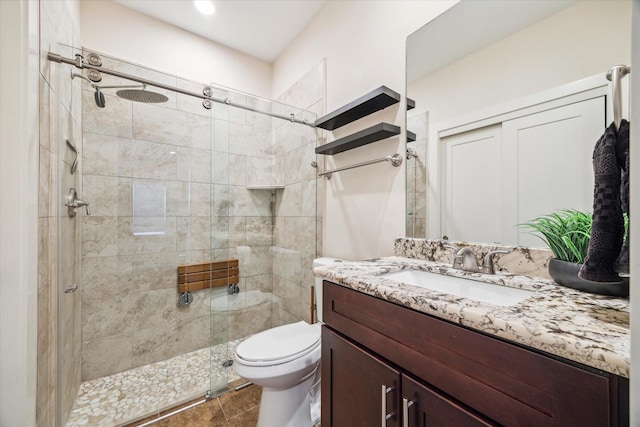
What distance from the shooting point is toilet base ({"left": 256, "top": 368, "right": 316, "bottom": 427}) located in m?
1.29

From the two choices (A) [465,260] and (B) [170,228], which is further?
(B) [170,228]

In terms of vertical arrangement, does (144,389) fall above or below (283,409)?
below

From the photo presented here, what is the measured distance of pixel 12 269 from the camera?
34.2 inches

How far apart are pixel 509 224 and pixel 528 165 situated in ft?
0.74

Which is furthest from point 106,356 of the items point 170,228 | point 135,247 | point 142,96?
point 142,96

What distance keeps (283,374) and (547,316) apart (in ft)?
3.62

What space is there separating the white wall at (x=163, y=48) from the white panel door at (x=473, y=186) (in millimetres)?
2095

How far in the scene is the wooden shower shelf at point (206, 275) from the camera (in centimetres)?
188

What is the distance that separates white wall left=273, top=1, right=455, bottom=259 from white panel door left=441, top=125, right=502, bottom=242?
243 millimetres

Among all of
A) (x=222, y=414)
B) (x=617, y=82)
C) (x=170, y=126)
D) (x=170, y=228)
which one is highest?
(x=170, y=126)

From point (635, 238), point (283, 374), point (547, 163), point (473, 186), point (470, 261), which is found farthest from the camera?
point (283, 374)

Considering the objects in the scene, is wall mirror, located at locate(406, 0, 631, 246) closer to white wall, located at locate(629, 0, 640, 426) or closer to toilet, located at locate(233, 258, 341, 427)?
white wall, located at locate(629, 0, 640, 426)

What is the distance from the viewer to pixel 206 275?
2164 mm

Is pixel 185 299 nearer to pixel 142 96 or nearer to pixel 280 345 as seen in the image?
pixel 280 345
